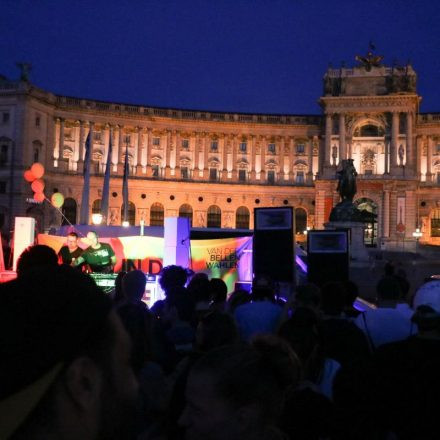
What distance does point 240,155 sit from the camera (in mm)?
76750

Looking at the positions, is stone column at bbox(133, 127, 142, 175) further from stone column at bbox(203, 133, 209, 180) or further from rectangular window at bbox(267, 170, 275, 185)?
rectangular window at bbox(267, 170, 275, 185)

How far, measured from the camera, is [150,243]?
65.4 feet

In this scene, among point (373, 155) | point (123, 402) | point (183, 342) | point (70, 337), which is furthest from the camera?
point (373, 155)

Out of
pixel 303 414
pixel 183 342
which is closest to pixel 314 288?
pixel 183 342

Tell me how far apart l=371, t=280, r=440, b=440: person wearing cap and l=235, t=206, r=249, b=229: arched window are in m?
71.5

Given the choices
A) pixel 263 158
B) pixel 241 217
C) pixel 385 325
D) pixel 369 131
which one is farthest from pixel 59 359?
pixel 263 158

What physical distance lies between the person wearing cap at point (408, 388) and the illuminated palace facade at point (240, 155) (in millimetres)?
61929

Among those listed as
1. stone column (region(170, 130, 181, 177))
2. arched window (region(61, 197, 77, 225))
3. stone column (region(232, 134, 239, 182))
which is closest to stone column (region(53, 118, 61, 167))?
arched window (region(61, 197, 77, 225))

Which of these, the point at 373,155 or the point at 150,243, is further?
the point at 373,155

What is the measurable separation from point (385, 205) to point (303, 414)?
6674 centimetres

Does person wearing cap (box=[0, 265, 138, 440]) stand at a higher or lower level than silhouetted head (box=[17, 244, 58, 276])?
lower

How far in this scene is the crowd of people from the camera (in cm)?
161

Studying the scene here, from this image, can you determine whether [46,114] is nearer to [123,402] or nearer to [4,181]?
[4,181]

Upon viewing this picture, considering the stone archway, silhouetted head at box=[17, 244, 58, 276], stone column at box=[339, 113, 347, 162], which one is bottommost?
silhouetted head at box=[17, 244, 58, 276]
